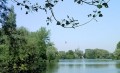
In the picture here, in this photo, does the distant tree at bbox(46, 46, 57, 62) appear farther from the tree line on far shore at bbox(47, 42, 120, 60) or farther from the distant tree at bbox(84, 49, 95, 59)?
the distant tree at bbox(84, 49, 95, 59)

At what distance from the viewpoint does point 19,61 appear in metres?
36.9

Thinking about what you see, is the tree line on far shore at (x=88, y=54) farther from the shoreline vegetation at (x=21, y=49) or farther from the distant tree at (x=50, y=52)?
the distant tree at (x=50, y=52)

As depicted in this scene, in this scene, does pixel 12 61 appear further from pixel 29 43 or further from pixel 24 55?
pixel 29 43

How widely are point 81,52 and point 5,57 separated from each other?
116975 mm

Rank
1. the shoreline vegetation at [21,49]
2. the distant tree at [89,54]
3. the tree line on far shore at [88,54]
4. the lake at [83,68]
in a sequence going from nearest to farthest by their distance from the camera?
the shoreline vegetation at [21,49] < the lake at [83,68] < the tree line on far shore at [88,54] < the distant tree at [89,54]

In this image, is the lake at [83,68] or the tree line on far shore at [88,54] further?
the tree line on far shore at [88,54]

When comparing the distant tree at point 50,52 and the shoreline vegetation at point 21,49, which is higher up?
the distant tree at point 50,52

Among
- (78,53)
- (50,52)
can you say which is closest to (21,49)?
(50,52)

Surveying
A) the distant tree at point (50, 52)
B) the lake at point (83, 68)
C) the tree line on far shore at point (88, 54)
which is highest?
the tree line on far shore at point (88, 54)

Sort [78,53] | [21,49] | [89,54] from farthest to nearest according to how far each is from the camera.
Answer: [89,54] → [78,53] → [21,49]

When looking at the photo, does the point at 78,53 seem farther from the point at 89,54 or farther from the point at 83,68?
the point at 83,68

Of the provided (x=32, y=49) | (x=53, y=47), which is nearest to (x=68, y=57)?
(x=53, y=47)

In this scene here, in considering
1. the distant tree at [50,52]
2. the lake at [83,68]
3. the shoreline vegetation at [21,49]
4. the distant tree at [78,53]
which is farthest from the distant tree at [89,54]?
the lake at [83,68]

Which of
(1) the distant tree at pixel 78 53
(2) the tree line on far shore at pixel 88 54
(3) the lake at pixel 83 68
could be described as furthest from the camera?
(1) the distant tree at pixel 78 53
